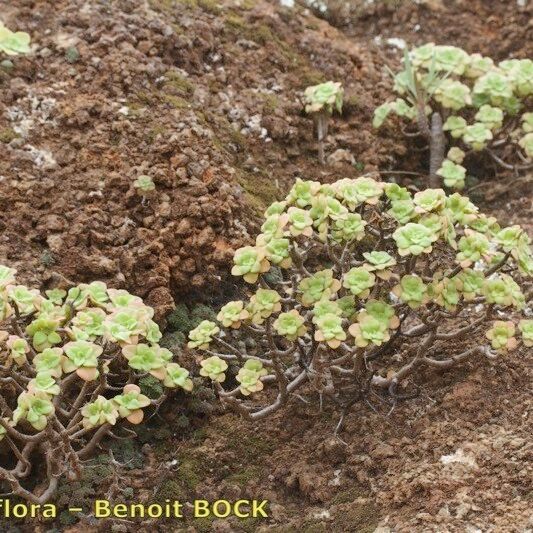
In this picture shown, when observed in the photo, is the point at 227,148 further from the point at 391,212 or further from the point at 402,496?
the point at 402,496

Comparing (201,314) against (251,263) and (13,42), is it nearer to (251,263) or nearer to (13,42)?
(251,263)

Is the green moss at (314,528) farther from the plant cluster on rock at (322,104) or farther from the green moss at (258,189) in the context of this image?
the plant cluster on rock at (322,104)

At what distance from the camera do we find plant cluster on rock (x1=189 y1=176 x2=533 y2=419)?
2803mm

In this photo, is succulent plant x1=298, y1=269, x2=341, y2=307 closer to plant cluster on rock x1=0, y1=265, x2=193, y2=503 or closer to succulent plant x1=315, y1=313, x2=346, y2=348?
succulent plant x1=315, y1=313, x2=346, y2=348

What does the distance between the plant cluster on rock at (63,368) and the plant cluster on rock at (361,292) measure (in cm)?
28

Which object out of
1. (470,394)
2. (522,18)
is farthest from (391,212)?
(522,18)

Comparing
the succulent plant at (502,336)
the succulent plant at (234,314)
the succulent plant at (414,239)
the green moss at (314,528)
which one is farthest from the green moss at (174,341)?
the succulent plant at (502,336)

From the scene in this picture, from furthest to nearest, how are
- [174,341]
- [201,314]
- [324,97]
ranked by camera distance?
1. [324,97]
2. [201,314]
3. [174,341]

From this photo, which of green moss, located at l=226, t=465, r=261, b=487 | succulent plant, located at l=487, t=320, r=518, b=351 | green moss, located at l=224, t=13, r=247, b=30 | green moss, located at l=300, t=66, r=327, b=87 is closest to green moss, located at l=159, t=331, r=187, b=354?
green moss, located at l=226, t=465, r=261, b=487

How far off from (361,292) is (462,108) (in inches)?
63.6

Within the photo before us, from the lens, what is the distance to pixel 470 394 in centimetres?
303

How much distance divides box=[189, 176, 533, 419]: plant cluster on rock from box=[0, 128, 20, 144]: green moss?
110 cm

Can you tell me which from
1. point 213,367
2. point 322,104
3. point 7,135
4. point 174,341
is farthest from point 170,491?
point 322,104

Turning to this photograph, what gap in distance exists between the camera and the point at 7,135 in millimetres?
3502
